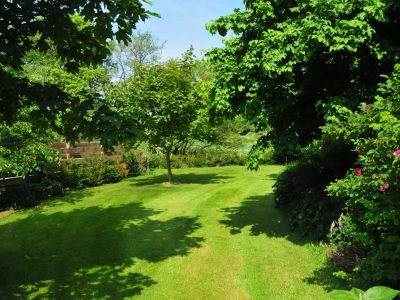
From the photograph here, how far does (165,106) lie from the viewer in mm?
20047

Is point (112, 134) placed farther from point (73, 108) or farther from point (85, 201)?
point (85, 201)

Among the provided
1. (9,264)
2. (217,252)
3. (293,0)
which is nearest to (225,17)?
(293,0)

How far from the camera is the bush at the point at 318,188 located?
9953 mm

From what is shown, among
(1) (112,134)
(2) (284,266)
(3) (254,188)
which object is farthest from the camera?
(3) (254,188)

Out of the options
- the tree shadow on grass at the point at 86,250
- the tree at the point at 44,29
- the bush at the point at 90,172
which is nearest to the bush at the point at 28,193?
the bush at the point at 90,172

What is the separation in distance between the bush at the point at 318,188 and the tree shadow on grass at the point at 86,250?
287 centimetres

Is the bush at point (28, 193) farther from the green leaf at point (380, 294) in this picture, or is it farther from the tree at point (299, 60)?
the green leaf at point (380, 294)

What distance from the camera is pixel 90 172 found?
21.4m

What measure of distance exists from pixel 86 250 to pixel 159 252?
1927 mm

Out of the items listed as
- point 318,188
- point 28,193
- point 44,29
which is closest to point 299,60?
point 318,188

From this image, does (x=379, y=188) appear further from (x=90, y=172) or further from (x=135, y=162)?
(x=135, y=162)

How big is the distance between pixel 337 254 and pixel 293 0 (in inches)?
225

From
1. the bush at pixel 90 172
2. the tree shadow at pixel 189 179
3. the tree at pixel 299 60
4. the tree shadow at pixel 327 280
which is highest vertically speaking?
the tree at pixel 299 60

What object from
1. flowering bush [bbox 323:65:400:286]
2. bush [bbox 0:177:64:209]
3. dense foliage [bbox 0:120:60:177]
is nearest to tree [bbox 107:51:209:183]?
bush [bbox 0:177:64:209]
